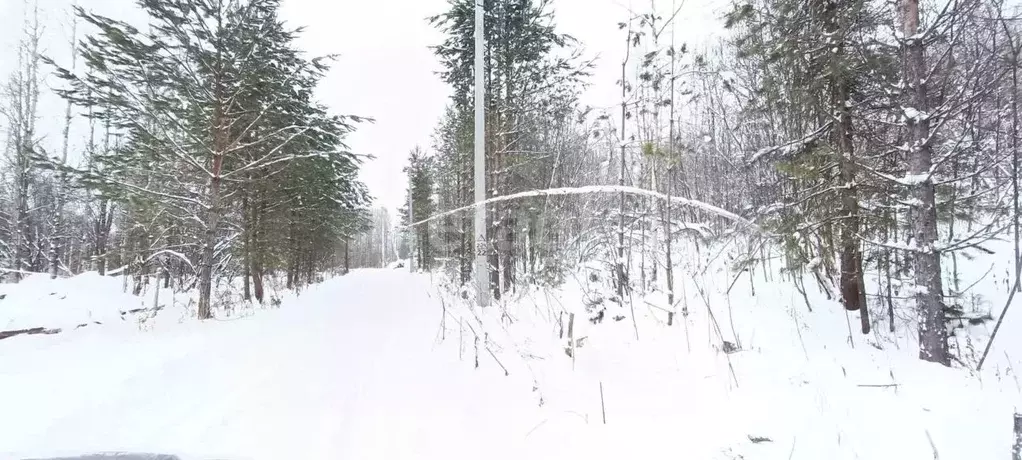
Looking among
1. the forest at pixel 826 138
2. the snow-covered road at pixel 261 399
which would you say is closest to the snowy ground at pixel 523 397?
the snow-covered road at pixel 261 399

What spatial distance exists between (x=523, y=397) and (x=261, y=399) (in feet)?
6.66

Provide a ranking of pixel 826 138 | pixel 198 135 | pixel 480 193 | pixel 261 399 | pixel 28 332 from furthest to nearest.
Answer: pixel 198 135 < pixel 480 193 < pixel 28 332 < pixel 826 138 < pixel 261 399

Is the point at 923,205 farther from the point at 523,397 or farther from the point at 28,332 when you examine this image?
the point at 28,332

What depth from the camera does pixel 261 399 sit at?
10.0ft

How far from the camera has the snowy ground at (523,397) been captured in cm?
220

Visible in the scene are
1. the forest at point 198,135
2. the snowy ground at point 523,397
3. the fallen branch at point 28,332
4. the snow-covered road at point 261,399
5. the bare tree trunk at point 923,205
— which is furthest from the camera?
the forest at point 198,135

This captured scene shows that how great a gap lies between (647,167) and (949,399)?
4472 mm

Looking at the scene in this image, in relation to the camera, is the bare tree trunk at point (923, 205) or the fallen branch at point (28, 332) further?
the fallen branch at point (28, 332)

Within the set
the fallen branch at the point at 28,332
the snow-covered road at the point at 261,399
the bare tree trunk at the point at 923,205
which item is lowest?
the fallen branch at the point at 28,332

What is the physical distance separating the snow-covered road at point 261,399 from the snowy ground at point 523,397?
18 mm

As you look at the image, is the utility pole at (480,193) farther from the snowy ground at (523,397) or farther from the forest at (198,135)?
the forest at (198,135)

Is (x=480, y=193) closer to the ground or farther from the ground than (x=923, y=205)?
farther from the ground

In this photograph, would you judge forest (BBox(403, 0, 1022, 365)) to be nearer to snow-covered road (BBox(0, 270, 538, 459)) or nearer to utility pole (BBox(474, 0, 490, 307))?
utility pole (BBox(474, 0, 490, 307))

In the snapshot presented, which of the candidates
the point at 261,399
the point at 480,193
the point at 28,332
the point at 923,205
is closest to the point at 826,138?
the point at 923,205
